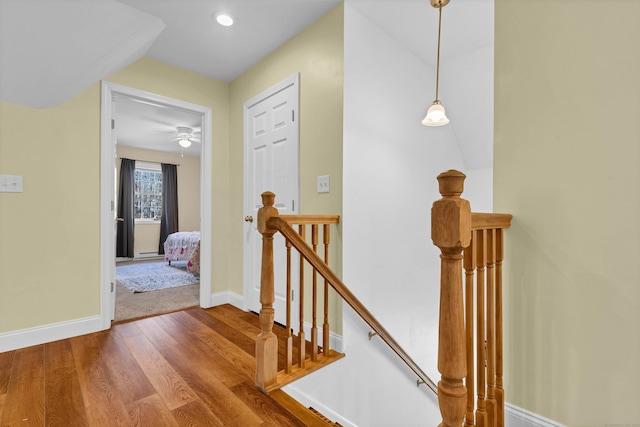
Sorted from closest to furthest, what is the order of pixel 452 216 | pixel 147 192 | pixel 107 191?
pixel 452 216 < pixel 107 191 < pixel 147 192

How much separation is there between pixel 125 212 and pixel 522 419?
6.83 metres

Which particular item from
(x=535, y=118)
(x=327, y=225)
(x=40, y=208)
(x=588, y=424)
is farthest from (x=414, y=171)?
(x=40, y=208)

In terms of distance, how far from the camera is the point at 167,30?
2324mm

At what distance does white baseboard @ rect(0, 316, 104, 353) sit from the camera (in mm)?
2049

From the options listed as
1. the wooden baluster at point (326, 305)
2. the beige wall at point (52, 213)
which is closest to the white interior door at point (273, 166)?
the wooden baluster at point (326, 305)

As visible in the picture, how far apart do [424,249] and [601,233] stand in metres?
1.83

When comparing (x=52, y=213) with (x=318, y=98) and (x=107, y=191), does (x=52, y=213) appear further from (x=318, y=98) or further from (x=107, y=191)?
(x=318, y=98)

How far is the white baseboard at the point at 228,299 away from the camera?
297cm

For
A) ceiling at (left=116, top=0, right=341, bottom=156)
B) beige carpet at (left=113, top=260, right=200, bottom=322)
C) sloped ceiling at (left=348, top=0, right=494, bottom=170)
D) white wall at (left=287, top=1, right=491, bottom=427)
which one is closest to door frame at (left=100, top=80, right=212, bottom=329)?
beige carpet at (left=113, top=260, right=200, bottom=322)

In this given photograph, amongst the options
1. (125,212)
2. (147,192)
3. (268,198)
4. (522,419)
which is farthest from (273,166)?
(147,192)

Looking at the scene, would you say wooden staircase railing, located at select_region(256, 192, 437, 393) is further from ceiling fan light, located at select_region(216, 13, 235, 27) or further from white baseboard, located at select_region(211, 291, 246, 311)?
ceiling fan light, located at select_region(216, 13, 235, 27)

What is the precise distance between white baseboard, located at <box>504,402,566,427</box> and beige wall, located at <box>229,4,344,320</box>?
45.5 inches

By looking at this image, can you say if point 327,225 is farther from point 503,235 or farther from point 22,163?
point 22,163

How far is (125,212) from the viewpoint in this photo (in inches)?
236
